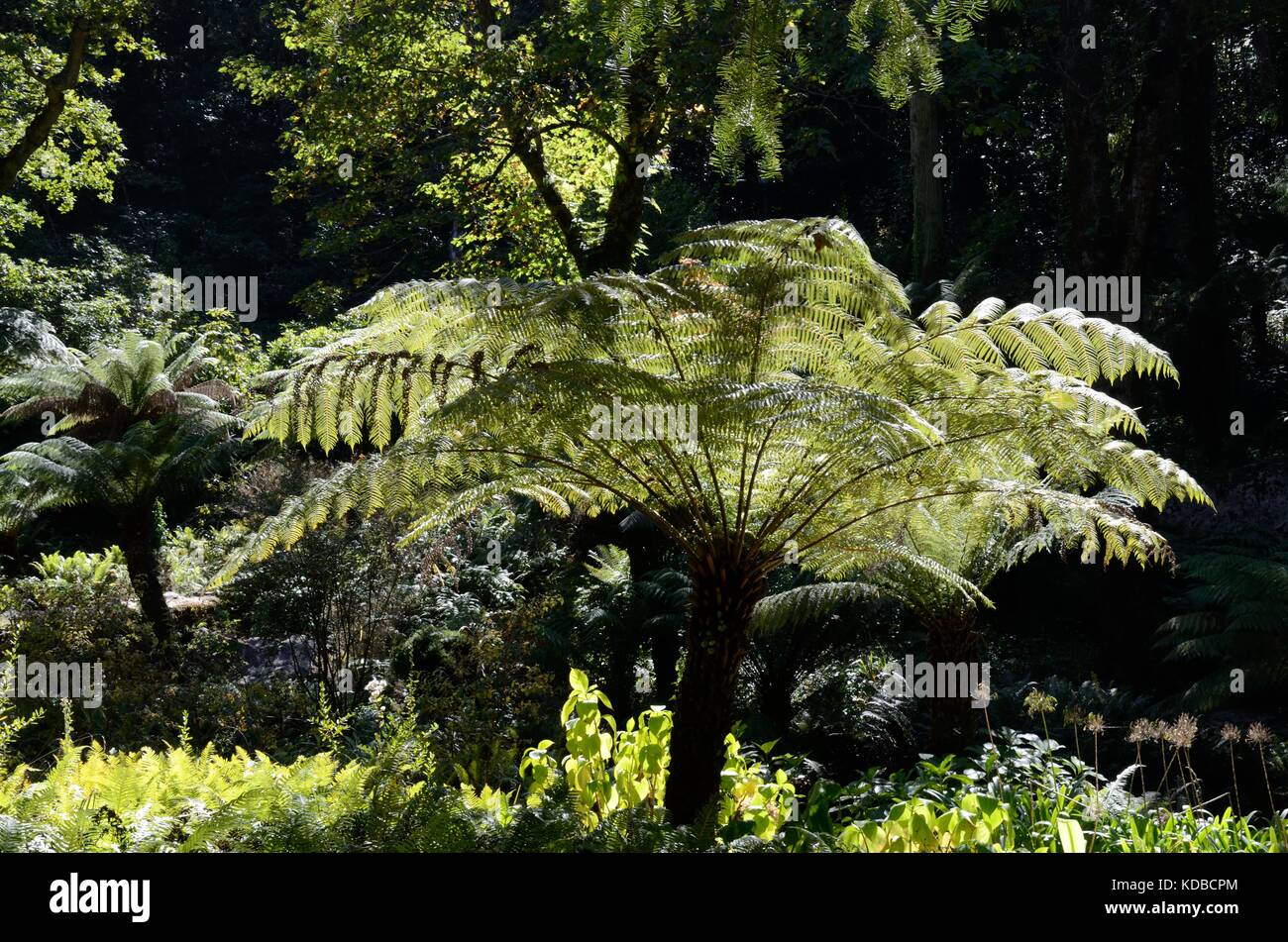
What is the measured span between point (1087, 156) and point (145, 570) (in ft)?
27.5

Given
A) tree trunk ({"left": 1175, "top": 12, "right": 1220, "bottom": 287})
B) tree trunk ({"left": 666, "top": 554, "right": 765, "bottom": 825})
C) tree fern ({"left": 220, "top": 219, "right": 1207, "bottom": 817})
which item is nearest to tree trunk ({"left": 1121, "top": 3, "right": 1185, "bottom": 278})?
tree trunk ({"left": 1175, "top": 12, "right": 1220, "bottom": 287})

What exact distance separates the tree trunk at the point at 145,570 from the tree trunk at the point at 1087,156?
796 centimetres

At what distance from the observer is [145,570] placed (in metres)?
8.28

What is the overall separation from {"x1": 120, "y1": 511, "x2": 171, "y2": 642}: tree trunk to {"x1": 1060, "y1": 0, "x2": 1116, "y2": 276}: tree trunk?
796cm

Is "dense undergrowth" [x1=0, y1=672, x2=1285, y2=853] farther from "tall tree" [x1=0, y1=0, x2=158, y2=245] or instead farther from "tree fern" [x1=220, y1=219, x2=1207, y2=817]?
"tall tree" [x1=0, y1=0, x2=158, y2=245]

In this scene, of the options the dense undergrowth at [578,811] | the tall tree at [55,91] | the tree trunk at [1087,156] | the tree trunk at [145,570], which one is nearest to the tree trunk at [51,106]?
the tall tree at [55,91]

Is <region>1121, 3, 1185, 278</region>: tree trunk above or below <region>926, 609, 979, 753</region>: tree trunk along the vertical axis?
above

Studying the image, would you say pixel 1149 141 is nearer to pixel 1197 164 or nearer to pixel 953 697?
pixel 1197 164

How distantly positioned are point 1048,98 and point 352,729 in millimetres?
12022

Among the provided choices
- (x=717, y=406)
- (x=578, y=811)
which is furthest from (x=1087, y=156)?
(x=578, y=811)

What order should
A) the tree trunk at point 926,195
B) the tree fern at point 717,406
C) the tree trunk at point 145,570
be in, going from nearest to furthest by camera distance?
the tree fern at point 717,406
the tree trunk at point 145,570
the tree trunk at point 926,195

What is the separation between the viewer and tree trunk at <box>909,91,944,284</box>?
11.8 m

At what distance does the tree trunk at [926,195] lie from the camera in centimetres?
1182

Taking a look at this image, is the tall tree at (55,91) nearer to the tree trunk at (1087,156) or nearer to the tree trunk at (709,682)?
the tree trunk at (1087,156)
